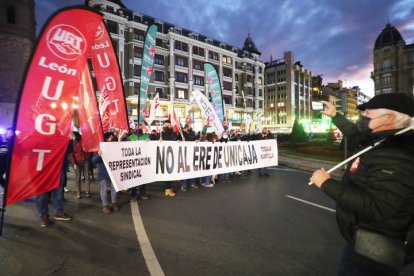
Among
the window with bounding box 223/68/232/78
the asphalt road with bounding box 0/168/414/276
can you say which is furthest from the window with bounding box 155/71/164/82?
the asphalt road with bounding box 0/168/414/276

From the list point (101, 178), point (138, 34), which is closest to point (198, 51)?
point (138, 34)

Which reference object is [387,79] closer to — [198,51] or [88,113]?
[198,51]

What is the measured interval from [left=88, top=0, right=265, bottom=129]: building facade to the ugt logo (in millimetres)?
28394

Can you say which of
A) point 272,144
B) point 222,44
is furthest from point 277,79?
point 272,144

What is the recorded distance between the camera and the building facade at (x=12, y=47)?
36.1 meters

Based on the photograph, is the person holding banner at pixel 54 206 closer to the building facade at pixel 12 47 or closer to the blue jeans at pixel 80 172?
the blue jeans at pixel 80 172

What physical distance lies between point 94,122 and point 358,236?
18.6 feet

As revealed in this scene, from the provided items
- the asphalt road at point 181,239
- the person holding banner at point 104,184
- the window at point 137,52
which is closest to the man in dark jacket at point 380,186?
the asphalt road at point 181,239

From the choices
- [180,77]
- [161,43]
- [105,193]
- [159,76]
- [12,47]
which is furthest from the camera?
[180,77]

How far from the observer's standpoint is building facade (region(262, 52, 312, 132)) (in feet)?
269

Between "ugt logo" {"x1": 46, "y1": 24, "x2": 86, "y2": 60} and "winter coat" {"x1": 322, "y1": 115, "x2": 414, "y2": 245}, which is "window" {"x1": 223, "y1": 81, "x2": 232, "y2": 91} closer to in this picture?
"ugt logo" {"x1": 46, "y1": 24, "x2": 86, "y2": 60}

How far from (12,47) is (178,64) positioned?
25.8 m

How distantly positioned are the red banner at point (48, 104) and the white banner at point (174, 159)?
5.11 ft

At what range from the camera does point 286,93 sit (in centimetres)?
8350
